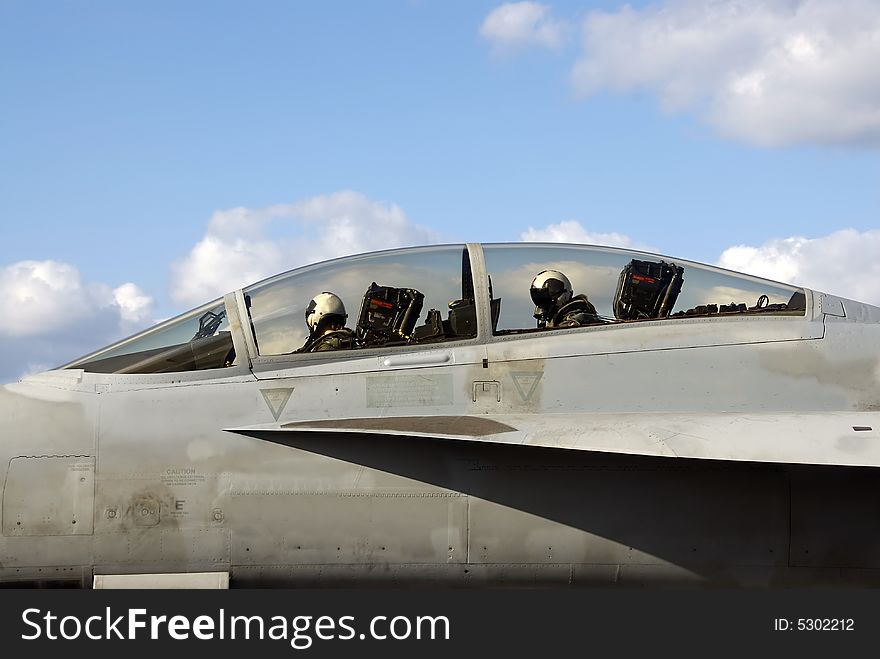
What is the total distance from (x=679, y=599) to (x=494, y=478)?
4.67 feet

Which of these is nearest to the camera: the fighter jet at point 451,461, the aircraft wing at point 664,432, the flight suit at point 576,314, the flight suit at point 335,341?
the aircraft wing at point 664,432

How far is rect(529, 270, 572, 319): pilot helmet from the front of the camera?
7204 millimetres

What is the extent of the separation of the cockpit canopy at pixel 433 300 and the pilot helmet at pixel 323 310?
0.05m

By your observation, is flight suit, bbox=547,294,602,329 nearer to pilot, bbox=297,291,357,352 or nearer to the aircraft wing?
the aircraft wing

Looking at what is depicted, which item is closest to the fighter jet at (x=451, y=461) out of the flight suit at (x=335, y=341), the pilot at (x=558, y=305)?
the flight suit at (x=335, y=341)

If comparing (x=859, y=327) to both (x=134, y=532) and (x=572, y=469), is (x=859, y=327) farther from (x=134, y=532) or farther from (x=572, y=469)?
(x=134, y=532)

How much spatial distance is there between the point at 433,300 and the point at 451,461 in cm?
131

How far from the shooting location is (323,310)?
717 centimetres

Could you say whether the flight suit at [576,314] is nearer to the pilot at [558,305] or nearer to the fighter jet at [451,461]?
the pilot at [558,305]

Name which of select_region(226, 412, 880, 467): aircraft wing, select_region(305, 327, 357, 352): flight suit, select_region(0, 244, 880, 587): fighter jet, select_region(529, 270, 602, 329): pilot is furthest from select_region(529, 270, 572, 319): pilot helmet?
select_region(305, 327, 357, 352): flight suit

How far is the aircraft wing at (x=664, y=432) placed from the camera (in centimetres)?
622

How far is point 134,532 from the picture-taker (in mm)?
6480

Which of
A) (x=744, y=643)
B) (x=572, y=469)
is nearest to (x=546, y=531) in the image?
(x=572, y=469)

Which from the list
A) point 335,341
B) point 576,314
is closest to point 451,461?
point 335,341
